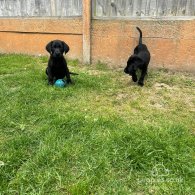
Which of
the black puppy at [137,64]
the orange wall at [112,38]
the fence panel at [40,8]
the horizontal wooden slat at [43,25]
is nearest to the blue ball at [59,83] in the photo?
the black puppy at [137,64]

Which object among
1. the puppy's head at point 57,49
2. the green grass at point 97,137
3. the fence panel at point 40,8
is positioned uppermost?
the fence panel at point 40,8

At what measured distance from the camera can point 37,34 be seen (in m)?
8.68

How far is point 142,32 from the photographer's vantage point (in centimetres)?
709

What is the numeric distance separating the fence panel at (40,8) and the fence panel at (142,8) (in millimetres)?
711

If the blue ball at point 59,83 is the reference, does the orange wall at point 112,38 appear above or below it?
above

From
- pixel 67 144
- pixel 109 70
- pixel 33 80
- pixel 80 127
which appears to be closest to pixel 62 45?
pixel 33 80

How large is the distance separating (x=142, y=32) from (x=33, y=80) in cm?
284

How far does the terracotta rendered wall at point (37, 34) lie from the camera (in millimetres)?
8055

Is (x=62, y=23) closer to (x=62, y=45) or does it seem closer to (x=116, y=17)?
(x=116, y=17)

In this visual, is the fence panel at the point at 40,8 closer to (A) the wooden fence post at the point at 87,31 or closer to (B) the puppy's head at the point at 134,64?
(A) the wooden fence post at the point at 87,31

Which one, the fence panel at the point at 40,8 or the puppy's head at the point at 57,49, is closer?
the puppy's head at the point at 57,49

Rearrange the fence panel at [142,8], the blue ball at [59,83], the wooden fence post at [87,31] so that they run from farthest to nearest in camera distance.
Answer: the wooden fence post at [87,31], the fence panel at [142,8], the blue ball at [59,83]

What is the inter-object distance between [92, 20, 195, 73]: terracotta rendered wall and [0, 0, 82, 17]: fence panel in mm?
875

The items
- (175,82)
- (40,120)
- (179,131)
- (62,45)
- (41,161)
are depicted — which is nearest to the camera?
(41,161)
